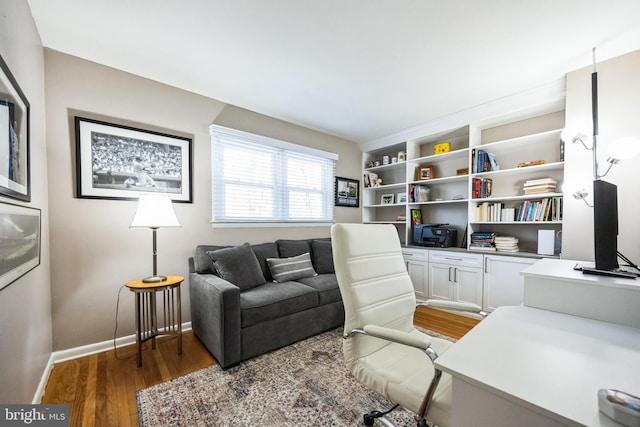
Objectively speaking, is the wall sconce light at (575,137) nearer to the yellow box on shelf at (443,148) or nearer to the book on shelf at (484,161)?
the book on shelf at (484,161)

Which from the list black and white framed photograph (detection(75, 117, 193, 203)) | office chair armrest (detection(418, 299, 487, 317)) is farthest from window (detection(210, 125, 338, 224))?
office chair armrest (detection(418, 299, 487, 317))

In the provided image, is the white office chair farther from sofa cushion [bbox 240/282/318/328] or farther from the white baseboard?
the white baseboard

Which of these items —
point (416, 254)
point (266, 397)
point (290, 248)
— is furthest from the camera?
point (416, 254)

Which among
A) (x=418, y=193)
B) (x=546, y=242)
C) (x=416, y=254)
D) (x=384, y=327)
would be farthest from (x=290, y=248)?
(x=546, y=242)

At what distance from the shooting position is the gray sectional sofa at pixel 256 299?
6.33 ft

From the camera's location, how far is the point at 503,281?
2729 mm

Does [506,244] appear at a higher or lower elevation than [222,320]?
higher

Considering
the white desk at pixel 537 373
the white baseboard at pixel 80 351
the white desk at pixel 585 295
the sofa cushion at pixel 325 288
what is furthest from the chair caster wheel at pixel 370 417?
the white baseboard at pixel 80 351

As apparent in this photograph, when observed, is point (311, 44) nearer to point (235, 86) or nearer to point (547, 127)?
point (235, 86)

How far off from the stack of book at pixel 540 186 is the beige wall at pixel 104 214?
3.43 metres

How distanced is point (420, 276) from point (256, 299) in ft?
7.59

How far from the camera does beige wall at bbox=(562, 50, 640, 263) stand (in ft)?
6.61

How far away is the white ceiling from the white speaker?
1.48m

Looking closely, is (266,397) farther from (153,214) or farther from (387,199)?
(387,199)
